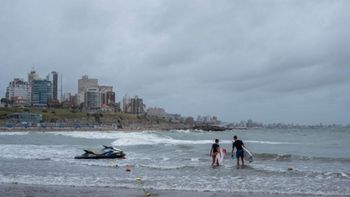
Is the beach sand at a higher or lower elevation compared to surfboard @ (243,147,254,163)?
lower

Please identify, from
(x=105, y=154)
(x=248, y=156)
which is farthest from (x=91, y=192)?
(x=105, y=154)

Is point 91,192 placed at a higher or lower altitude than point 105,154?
lower

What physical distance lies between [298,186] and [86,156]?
17714 millimetres

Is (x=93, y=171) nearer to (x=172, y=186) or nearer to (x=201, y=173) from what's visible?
(x=201, y=173)

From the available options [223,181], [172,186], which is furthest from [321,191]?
[172,186]

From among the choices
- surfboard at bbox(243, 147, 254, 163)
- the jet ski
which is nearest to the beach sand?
surfboard at bbox(243, 147, 254, 163)

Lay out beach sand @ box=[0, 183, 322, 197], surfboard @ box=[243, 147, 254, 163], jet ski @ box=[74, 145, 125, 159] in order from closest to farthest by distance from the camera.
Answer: beach sand @ box=[0, 183, 322, 197] → surfboard @ box=[243, 147, 254, 163] → jet ski @ box=[74, 145, 125, 159]

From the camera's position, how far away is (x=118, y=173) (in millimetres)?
23109

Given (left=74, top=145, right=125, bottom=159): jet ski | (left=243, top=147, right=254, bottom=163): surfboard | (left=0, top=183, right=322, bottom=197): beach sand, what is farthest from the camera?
(left=74, top=145, right=125, bottom=159): jet ski

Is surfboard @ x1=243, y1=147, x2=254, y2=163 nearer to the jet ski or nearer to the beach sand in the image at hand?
the jet ski

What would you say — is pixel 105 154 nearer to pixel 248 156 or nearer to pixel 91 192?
pixel 248 156

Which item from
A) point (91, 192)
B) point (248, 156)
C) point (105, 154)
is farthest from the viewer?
point (105, 154)

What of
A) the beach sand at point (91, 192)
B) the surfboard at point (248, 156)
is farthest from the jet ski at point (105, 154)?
the beach sand at point (91, 192)

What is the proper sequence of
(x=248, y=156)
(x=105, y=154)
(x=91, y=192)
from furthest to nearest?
(x=105, y=154) → (x=248, y=156) → (x=91, y=192)
